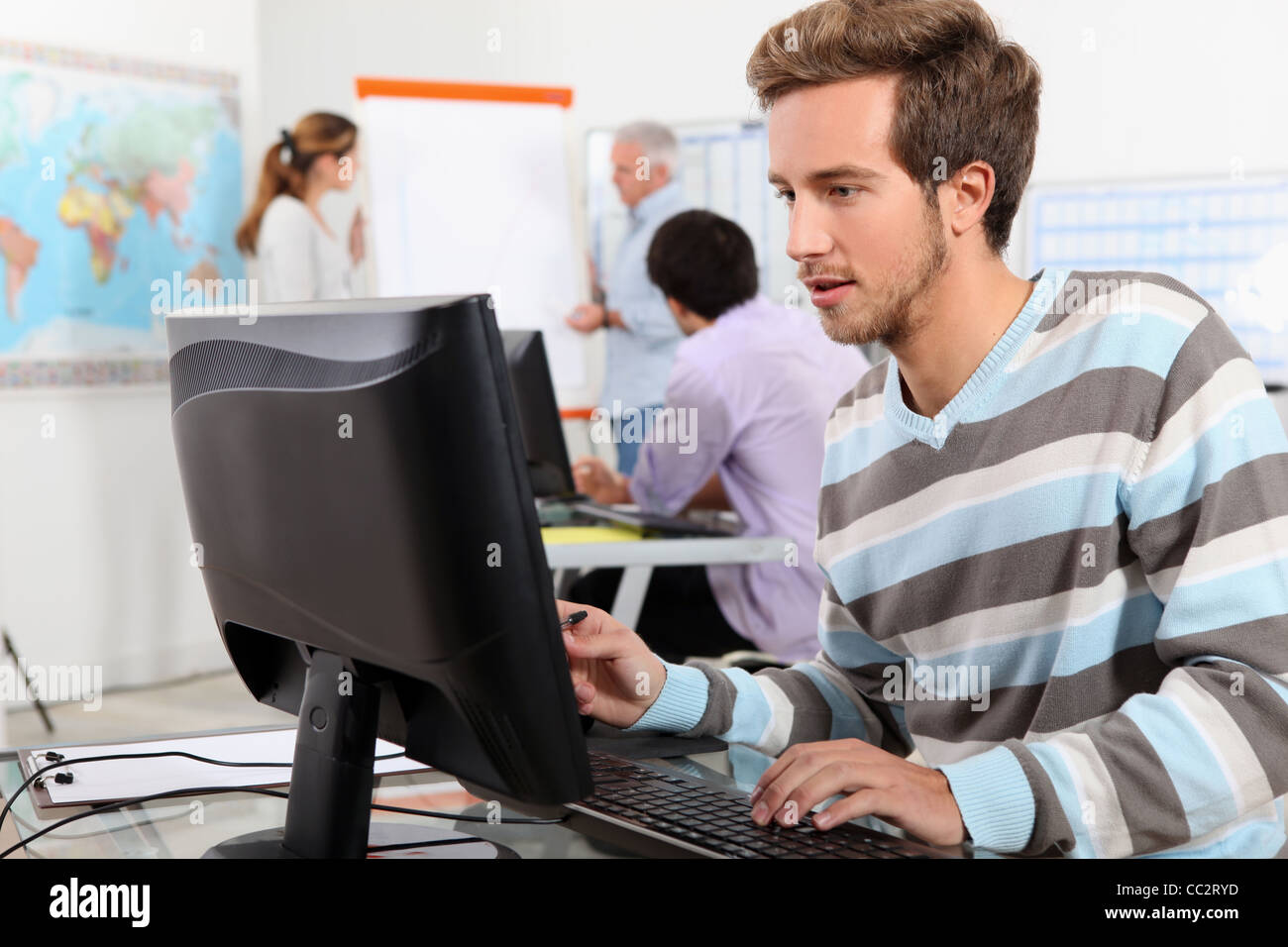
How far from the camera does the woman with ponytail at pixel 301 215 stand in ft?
13.1

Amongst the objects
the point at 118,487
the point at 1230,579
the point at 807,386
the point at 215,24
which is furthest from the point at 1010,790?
the point at 215,24

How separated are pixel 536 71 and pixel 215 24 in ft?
4.20

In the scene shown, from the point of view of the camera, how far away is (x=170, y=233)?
397 centimetres

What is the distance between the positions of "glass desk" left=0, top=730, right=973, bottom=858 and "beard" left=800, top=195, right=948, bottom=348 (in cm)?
36

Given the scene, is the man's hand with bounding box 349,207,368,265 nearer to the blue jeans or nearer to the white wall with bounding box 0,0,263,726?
the white wall with bounding box 0,0,263,726

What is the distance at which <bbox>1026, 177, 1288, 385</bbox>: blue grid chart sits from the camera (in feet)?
13.9

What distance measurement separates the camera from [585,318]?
12.8ft

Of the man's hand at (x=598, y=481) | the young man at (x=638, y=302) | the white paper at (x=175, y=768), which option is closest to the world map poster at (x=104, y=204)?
the young man at (x=638, y=302)

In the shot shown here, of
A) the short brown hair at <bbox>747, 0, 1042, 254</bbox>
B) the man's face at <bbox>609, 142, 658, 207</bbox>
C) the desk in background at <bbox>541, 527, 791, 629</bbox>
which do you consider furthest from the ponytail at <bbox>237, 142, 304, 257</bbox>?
the short brown hair at <bbox>747, 0, 1042, 254</bbox>

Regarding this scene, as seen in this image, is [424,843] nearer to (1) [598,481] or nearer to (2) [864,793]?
(2) [864,793]

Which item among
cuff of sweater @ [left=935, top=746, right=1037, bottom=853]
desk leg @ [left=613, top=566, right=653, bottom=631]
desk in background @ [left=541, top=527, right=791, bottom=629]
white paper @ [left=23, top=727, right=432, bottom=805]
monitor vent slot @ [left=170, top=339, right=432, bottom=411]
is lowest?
desk leg @ [left=613, top=566, right=653, bottom=631]

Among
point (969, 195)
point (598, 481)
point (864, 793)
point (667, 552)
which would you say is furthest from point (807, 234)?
point (598, 481)

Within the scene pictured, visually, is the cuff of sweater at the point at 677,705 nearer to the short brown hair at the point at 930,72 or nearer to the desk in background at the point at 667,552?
the short brown hair at the point at 930,72

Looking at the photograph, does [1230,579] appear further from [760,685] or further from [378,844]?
[378,844]
